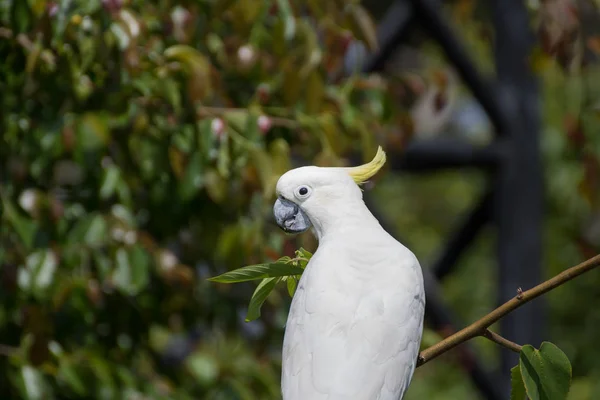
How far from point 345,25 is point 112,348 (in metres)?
0.68

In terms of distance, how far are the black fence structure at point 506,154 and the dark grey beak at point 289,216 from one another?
1300mm

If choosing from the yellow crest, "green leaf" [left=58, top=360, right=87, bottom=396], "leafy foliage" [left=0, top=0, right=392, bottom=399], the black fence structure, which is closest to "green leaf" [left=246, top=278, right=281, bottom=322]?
the yellow crest

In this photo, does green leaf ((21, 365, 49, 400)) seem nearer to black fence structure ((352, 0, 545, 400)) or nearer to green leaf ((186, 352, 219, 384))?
green leaf ((186, 352, 219, 384))

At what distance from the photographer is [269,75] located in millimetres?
1708

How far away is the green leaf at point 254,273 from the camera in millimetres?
922

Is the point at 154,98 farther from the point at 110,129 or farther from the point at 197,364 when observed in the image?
the point at 197,364

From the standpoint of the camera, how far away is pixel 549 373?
93 cm

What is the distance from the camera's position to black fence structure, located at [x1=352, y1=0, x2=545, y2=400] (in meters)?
2.34

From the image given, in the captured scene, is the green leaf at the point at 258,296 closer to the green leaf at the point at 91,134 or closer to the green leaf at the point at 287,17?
the green leaf at the point at 91,134

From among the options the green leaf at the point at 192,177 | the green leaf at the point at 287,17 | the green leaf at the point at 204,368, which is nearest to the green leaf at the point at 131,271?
the green leaf at the point at 192,177

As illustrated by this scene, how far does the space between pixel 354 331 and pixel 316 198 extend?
0.15 metres

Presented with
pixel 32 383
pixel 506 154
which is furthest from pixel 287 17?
pixel 506 154

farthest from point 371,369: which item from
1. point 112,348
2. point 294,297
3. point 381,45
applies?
point 381,45

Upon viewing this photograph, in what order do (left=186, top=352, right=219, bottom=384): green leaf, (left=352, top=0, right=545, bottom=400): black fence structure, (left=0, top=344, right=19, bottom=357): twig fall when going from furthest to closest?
(left=352, top=0, right=545, bottom=400): black fence structure
(left=186, top=352, right=219, bottom=384): green leaf
(left=0, top=344, right=19, bottom=357): twig
